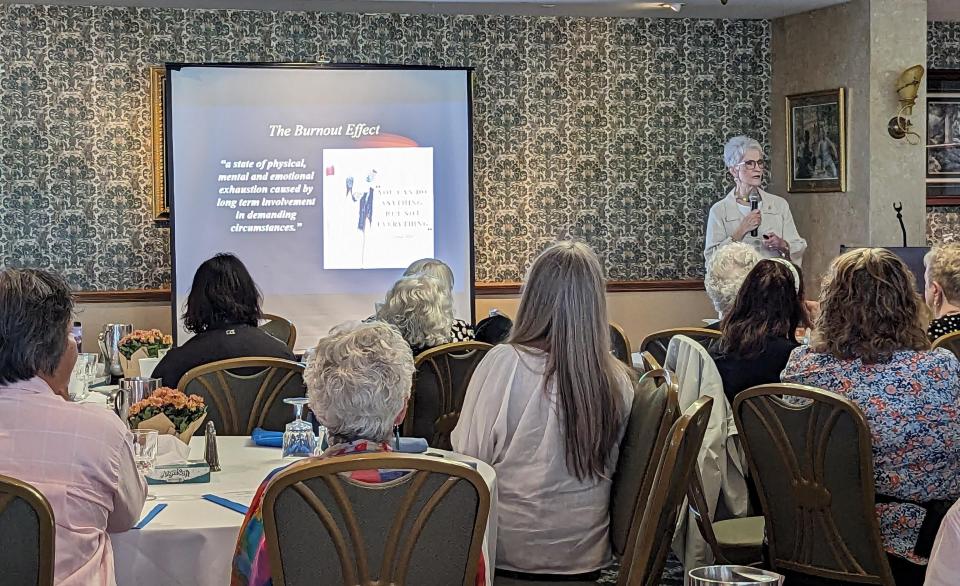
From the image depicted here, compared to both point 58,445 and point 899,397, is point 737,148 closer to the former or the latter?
point 899,397

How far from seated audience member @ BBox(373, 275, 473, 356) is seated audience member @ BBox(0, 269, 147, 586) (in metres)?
→ 2.18

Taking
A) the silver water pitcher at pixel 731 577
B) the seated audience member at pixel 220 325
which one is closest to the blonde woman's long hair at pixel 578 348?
the seated audience member at pixel 220 325

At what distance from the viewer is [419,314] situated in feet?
15.0

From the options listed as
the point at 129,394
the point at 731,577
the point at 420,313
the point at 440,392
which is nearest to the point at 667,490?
the point at 731,577

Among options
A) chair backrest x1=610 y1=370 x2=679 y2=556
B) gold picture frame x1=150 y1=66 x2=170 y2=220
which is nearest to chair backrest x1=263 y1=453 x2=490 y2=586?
chair backrest x1=610 y1=370 x2=679 y2=556

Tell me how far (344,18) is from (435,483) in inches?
244

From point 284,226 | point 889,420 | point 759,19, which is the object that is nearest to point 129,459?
point 889,420

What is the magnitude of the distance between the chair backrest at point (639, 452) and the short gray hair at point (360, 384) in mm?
718

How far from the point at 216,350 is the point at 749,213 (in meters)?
4.29

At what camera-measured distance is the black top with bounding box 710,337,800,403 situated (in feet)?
12.6

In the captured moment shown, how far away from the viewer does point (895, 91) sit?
7348 millimetres

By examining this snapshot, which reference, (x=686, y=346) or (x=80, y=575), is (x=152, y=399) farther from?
(x=686, y=346)

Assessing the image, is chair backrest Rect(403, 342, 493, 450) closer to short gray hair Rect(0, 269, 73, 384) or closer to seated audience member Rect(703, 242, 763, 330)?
seated audience member Rect(703, 242, 763, 330)

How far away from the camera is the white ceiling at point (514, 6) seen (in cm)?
743
